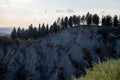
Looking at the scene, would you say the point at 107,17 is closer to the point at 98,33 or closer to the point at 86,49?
the point at 98,33

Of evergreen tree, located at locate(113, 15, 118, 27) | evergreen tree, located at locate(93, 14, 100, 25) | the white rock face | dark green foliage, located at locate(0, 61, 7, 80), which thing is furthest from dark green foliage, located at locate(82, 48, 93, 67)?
evergreen tree, located at locate(93, 14, 100, 25)

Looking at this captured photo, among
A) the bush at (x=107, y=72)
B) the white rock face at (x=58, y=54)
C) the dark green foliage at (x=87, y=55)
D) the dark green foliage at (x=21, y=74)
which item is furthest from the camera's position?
the dark green foliage at (x=21, y=74)

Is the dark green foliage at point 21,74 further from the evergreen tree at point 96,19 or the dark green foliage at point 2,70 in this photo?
the evergreen tree at point 96,19

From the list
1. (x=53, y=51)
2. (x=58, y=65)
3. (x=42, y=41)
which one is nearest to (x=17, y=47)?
(x=42, y=41)

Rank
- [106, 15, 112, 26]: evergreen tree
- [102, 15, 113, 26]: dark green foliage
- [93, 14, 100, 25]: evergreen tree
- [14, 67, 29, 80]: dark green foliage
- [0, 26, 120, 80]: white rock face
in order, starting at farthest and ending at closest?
[93, 14, 100, 25]: evergreen tree, [102, 15, 113, 26]: dark green foliage, [106, 15, 112, 26]: evergreen tree, [14, 67, 29, 80]: dark green foliage, [0, 26, 120, 80]: white rock face

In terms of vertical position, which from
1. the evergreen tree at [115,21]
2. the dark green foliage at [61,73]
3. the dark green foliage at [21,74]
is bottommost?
the dark green foliage at [21,74]

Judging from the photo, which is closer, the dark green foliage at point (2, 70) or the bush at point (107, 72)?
the bush at point (107, 72)

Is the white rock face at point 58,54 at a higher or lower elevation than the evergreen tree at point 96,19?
lower

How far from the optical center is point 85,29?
13225cm

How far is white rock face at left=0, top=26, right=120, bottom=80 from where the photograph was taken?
112m

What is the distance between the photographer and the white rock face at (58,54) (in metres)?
112

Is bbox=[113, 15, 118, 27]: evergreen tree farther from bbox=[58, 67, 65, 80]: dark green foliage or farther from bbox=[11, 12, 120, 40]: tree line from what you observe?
bbox=[58, 67, 65, 80]: dark green foliage

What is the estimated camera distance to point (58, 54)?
125 meters

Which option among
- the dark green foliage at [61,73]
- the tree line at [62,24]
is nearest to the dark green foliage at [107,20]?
the tree line at [62,24]
